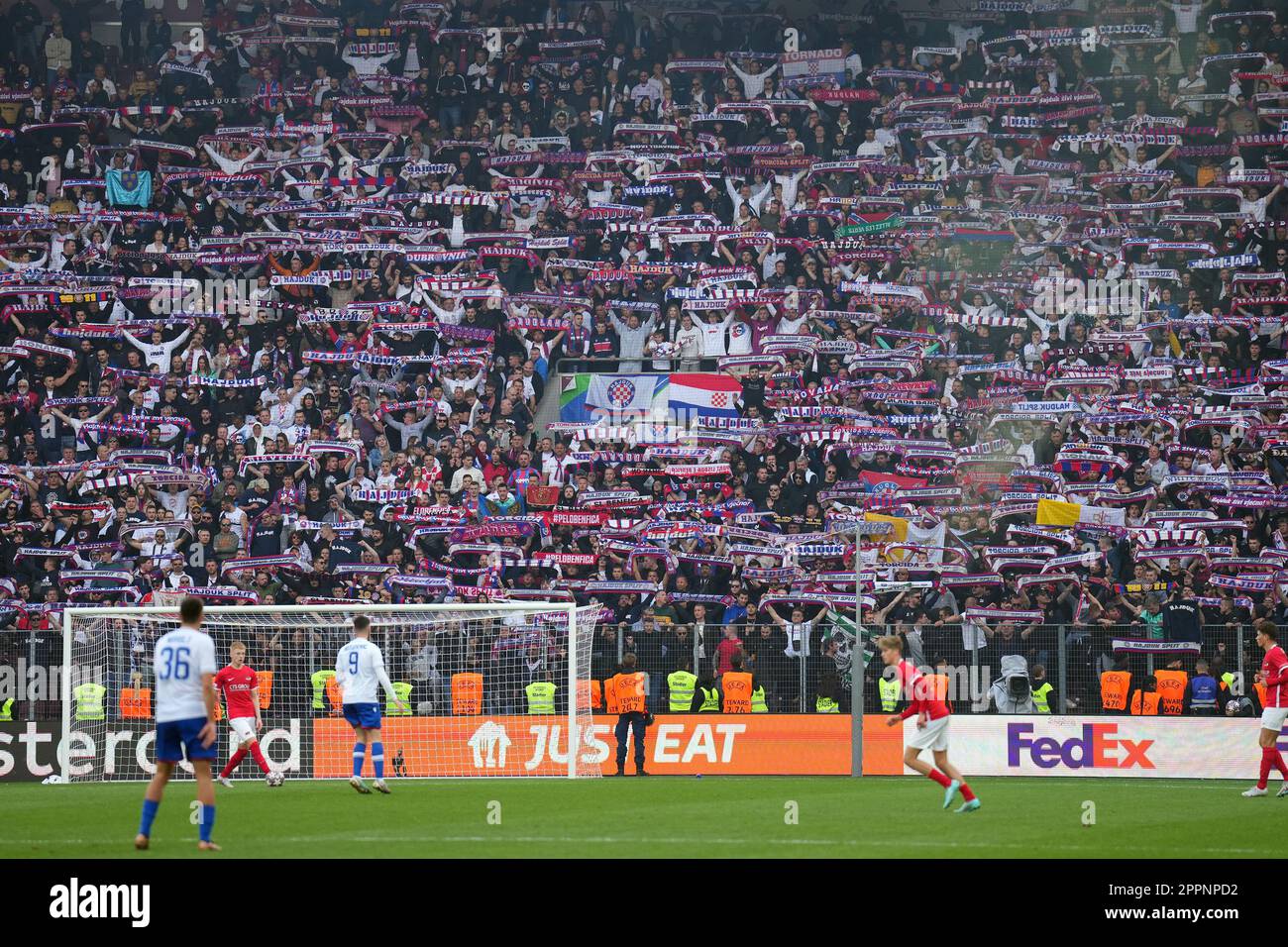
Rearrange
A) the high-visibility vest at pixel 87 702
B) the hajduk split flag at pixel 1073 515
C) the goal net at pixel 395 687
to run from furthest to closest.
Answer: the hajduk split flag at pixel 1073 515 → the high-visibility vest at pixel 87 702 → the goal net at pixel 395 687

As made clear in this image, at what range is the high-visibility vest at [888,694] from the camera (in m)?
24.7

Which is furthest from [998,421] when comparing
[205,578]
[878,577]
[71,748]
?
[71,748]

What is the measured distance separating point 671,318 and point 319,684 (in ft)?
36.2

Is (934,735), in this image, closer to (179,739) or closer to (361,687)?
(361,687)

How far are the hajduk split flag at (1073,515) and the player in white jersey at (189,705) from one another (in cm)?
1926

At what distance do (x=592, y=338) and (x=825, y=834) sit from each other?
19.0m

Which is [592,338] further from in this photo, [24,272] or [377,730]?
[377,730]

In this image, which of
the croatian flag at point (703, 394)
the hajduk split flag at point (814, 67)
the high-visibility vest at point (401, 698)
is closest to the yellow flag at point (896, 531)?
the croatian flag at point (703, 394)

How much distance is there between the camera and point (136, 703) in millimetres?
24234

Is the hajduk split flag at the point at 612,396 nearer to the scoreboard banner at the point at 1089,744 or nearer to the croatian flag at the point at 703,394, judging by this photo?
the croatian flag at the point at 703,394

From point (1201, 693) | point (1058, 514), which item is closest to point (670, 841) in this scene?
point (1201, 693)

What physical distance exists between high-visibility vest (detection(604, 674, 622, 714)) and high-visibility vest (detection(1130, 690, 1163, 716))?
7.57 meters

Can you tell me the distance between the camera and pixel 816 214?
3372cm

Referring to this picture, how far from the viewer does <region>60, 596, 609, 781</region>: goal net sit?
77.8ft
